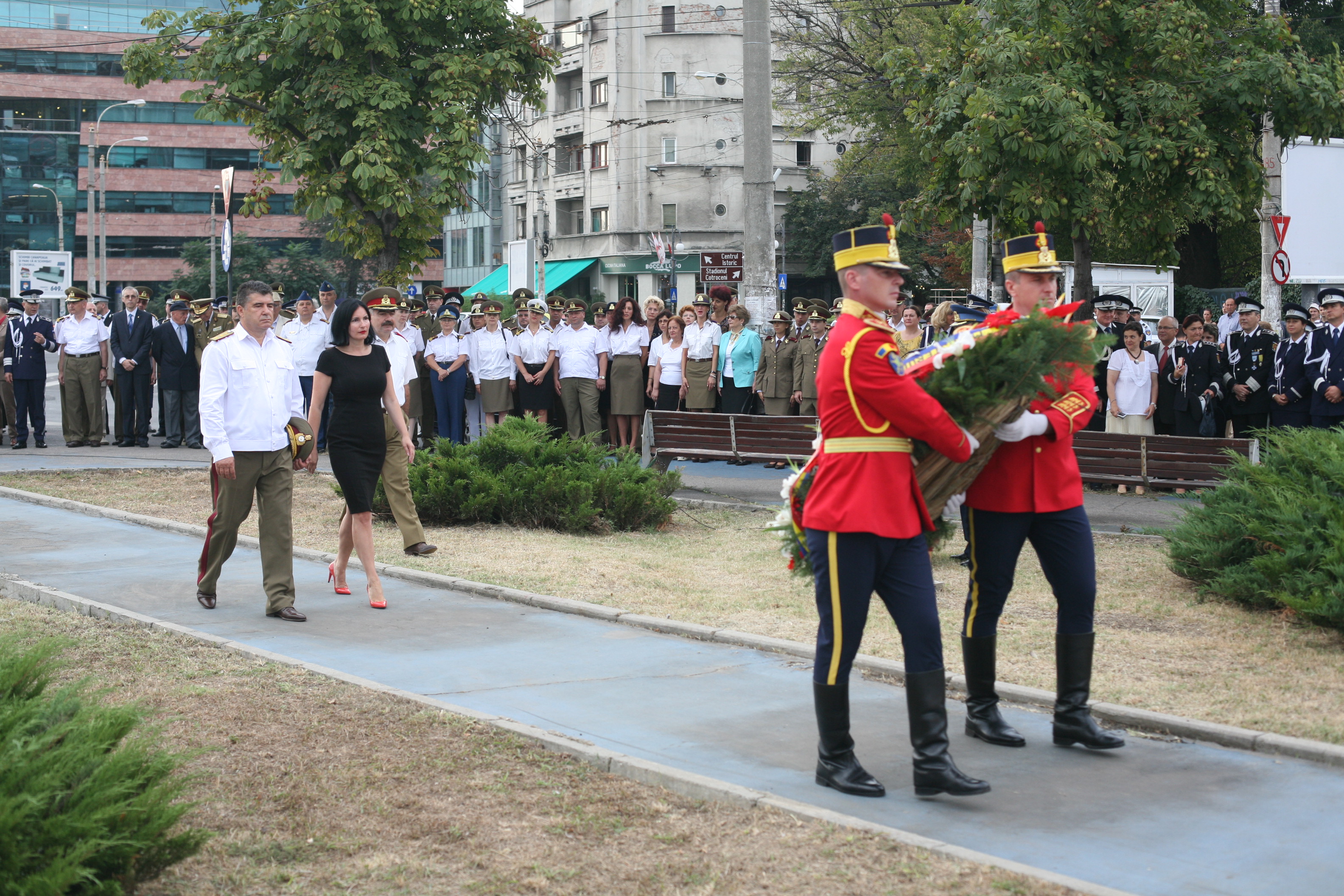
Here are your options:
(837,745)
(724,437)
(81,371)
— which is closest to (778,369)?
(724,437)

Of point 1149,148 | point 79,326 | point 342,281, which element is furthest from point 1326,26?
point 342,281

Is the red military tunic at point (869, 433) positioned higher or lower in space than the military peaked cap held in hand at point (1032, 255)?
lower

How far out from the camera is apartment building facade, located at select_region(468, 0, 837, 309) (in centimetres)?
6588

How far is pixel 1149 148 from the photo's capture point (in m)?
15.2

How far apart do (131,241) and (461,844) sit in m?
96.5

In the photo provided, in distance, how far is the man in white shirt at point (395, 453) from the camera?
10094 millimetres

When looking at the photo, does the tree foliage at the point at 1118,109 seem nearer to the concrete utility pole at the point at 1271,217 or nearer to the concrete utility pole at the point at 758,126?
the concrete utility pole at the point at 758,126

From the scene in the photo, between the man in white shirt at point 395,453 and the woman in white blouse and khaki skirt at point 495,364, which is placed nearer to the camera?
the man in white shirt at point 395,453

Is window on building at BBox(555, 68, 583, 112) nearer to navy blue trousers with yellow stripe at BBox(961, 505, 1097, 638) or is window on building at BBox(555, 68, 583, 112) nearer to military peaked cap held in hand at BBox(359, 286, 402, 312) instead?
military peaked cap held in hand at BBox(359, 286, 402, 312)

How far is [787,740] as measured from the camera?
6164mm

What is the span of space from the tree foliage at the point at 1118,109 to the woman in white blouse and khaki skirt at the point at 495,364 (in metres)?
5.96

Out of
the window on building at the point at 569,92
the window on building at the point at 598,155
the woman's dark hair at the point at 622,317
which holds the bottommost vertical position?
the woman's dark hair at the point at 622,317

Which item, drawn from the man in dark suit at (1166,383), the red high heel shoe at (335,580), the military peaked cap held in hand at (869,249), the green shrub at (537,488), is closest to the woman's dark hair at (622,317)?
the green shrub at (537,488)

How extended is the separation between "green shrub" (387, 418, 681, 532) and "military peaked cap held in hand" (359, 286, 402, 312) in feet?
8.40
